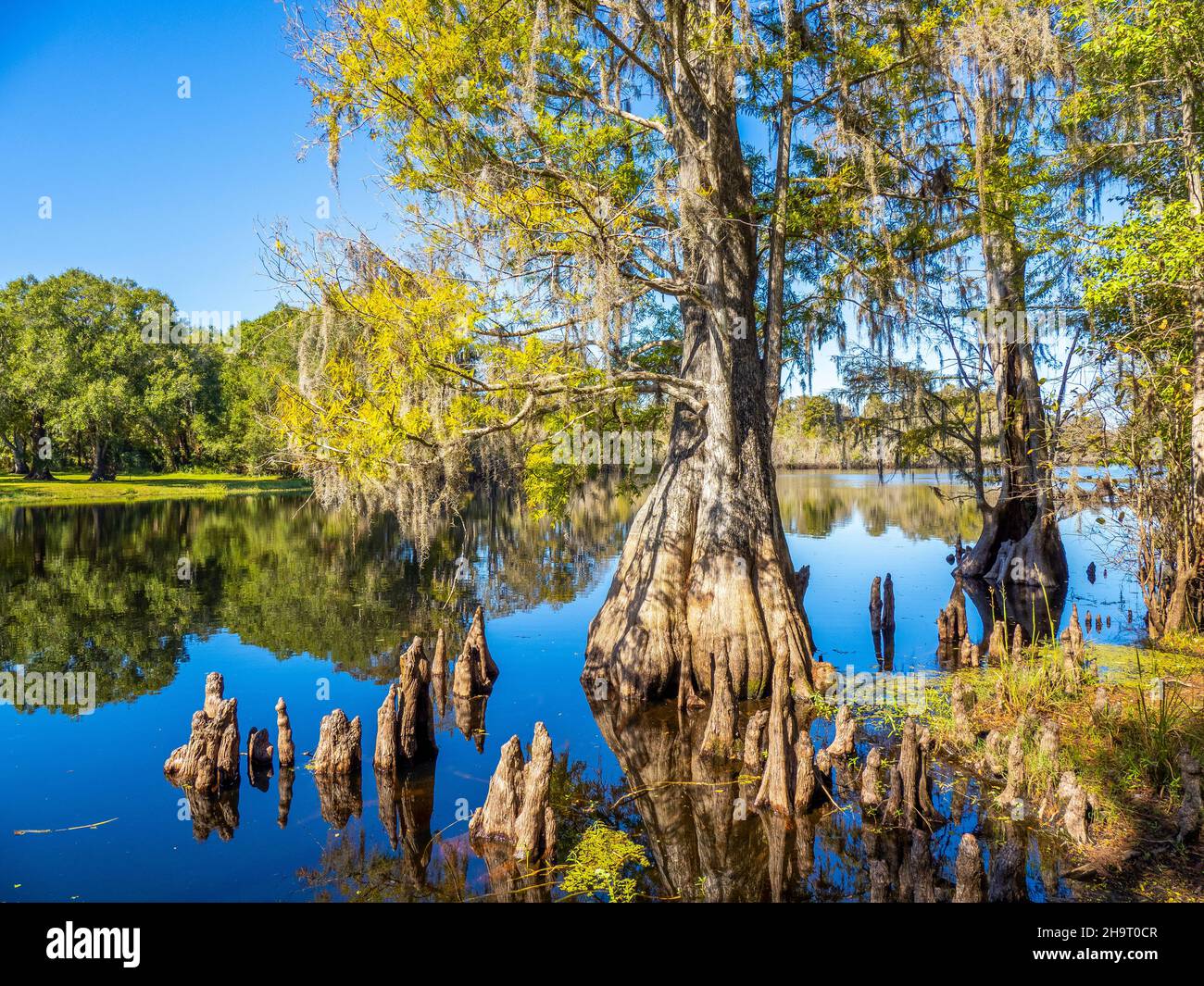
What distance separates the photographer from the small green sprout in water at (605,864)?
5387 mm

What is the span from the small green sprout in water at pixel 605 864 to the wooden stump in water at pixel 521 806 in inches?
11.8

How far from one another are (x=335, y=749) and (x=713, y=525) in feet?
19.0

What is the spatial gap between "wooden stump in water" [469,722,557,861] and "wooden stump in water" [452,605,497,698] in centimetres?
425

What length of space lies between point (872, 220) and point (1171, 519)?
6531 millimetres

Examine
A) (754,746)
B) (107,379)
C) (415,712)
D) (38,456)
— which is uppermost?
Answer: (107,379)

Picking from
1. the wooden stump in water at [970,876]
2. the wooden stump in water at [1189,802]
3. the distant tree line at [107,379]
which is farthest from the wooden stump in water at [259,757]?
the distant tree line at [107,379]

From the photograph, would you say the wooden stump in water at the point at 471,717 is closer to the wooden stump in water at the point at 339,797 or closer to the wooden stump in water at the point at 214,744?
the wooden stump in water at the point at 339,797

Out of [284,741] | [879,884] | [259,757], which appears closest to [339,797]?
[284,741]

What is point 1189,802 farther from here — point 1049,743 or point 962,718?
point 962,718

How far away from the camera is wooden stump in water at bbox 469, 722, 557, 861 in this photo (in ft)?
18.8

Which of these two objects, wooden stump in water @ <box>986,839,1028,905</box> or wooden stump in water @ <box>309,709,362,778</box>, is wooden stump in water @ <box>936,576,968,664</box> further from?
wooden stump in water @ <box>309,709,362,778</box>

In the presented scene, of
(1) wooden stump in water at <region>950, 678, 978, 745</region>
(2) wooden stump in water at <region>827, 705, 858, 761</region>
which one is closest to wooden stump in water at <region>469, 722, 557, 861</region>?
(2) wooden stump in water at <region>827, 705, 858, 761</region>

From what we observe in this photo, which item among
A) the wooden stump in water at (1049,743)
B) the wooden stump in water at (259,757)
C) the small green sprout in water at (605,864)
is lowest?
the small green sprout in water at (605,864)

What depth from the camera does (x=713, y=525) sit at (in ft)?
33.7
